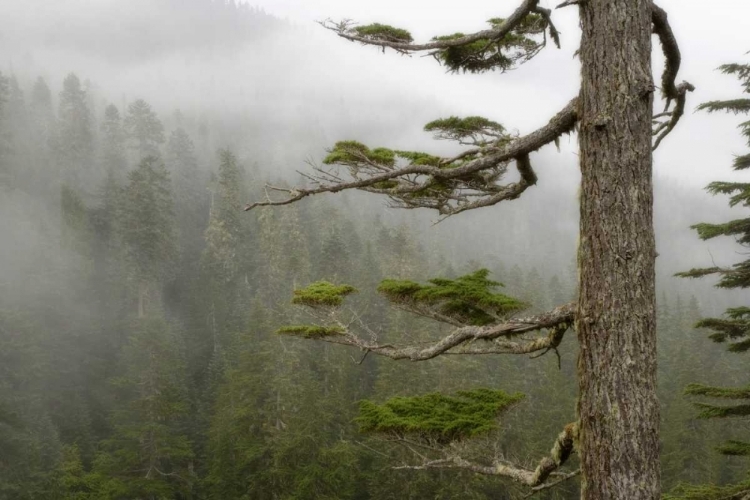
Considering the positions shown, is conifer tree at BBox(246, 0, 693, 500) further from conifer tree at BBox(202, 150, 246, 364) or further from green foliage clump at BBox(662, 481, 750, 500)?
conifer tree at BBox(202, 150, 246, 364)

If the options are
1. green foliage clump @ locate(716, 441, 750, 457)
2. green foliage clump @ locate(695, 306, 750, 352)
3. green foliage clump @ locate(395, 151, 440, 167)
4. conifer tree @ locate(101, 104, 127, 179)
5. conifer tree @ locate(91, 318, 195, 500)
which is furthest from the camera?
conifer tree @ locate(101, 104, 127, 179)

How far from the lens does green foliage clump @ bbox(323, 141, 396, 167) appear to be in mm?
3992

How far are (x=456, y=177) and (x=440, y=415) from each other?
1.89m

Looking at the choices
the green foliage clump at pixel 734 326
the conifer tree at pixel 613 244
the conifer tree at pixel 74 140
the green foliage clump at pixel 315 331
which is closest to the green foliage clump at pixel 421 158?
the conifer tree at pixel 613 244

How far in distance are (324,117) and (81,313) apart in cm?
11650

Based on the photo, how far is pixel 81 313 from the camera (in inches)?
1458

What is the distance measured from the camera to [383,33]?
3.71m

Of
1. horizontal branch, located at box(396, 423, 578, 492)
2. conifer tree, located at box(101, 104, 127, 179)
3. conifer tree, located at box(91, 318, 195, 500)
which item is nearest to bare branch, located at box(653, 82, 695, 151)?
horizontal branch, located at box(396, 423, 578, 492)

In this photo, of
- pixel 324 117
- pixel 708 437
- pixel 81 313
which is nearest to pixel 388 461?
pixel 708 437

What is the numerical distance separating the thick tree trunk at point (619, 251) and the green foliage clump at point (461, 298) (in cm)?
98

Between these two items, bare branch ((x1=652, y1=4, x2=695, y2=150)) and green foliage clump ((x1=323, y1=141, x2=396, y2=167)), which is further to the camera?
green foliage clump ((x1=323, y1=141, x2=396, y2=167))

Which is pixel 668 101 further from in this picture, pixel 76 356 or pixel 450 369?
pixel 76 356

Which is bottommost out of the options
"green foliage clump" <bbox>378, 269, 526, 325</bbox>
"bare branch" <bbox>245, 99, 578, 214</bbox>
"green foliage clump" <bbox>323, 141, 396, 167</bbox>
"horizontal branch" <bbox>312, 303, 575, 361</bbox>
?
"horizontal branch" <bbox>312, 303, 575, 361</bbox>

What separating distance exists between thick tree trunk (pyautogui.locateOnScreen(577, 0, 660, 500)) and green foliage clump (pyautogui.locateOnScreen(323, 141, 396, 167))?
1.53 m
